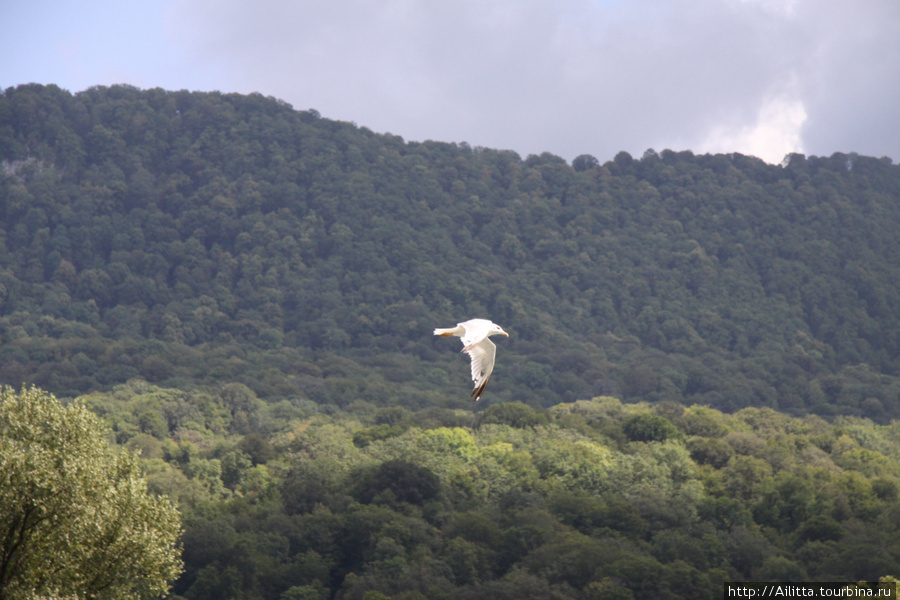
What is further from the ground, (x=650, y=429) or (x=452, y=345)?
(x=452, y=345)

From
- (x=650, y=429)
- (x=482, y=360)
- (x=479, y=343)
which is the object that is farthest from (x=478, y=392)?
(x=650, y=429)

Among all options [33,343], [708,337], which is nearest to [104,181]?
[33,343]

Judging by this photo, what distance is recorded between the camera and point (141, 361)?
352 feet

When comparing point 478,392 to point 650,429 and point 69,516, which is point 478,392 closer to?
point 69,516

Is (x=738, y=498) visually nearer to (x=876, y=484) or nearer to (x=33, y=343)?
(x=876, y=484)

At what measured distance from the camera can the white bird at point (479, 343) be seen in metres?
19.0

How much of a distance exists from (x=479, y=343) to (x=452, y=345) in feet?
367

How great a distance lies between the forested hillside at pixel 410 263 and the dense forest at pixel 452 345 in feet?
1.60

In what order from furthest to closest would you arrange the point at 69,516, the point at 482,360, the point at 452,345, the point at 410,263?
the point at 410,263, the point at 452,345, the point at 69,516, the point at 482,360

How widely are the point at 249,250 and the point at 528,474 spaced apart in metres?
89.3

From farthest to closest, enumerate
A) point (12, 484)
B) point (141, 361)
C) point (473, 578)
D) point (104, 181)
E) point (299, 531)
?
point (104, 181) < point (141, 361) < point (299, 531) < point (473, 578) < point (12, 484)

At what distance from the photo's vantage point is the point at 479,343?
20.1 meters

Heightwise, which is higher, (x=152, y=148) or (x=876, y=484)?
(x=152, y=148)

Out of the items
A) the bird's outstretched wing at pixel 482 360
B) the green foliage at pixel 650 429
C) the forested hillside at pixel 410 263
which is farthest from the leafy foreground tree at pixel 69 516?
the forested hillside at pixel 410 263
